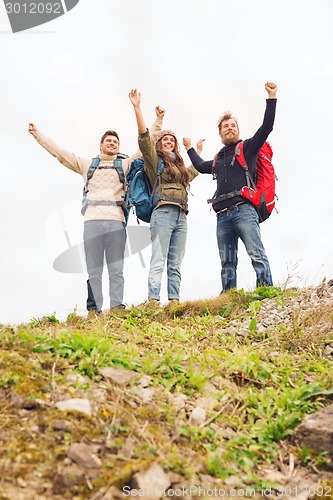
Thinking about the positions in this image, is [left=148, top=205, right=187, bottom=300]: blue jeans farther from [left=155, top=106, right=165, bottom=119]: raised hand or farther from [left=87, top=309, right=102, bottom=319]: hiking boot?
[left=155, top=106, right=165, bottom=119]: raised hand

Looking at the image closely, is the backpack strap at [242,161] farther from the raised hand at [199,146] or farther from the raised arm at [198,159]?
the raised hand at [199,146]

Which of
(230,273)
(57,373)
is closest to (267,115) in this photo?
(230,273)

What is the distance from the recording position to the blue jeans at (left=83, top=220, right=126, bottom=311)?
8.16 m

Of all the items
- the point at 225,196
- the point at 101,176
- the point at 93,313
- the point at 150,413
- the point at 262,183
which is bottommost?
the point at 150,413

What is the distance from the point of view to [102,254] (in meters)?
8.31

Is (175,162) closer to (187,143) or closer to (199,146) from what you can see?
(187,143)

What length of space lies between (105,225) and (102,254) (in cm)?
51

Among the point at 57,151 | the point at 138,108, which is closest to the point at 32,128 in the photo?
the point at 57,151

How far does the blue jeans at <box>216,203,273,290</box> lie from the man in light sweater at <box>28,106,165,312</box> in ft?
5.80

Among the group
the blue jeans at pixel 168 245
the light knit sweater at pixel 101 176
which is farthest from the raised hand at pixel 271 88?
the blue jeans at pixel 168 245

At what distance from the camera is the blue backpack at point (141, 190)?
820 centimetres

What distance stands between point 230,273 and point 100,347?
4.98 metres

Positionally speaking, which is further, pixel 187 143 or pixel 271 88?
pixel 187 143

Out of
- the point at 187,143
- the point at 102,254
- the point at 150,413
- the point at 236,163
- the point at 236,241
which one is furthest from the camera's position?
the point at 187,143
